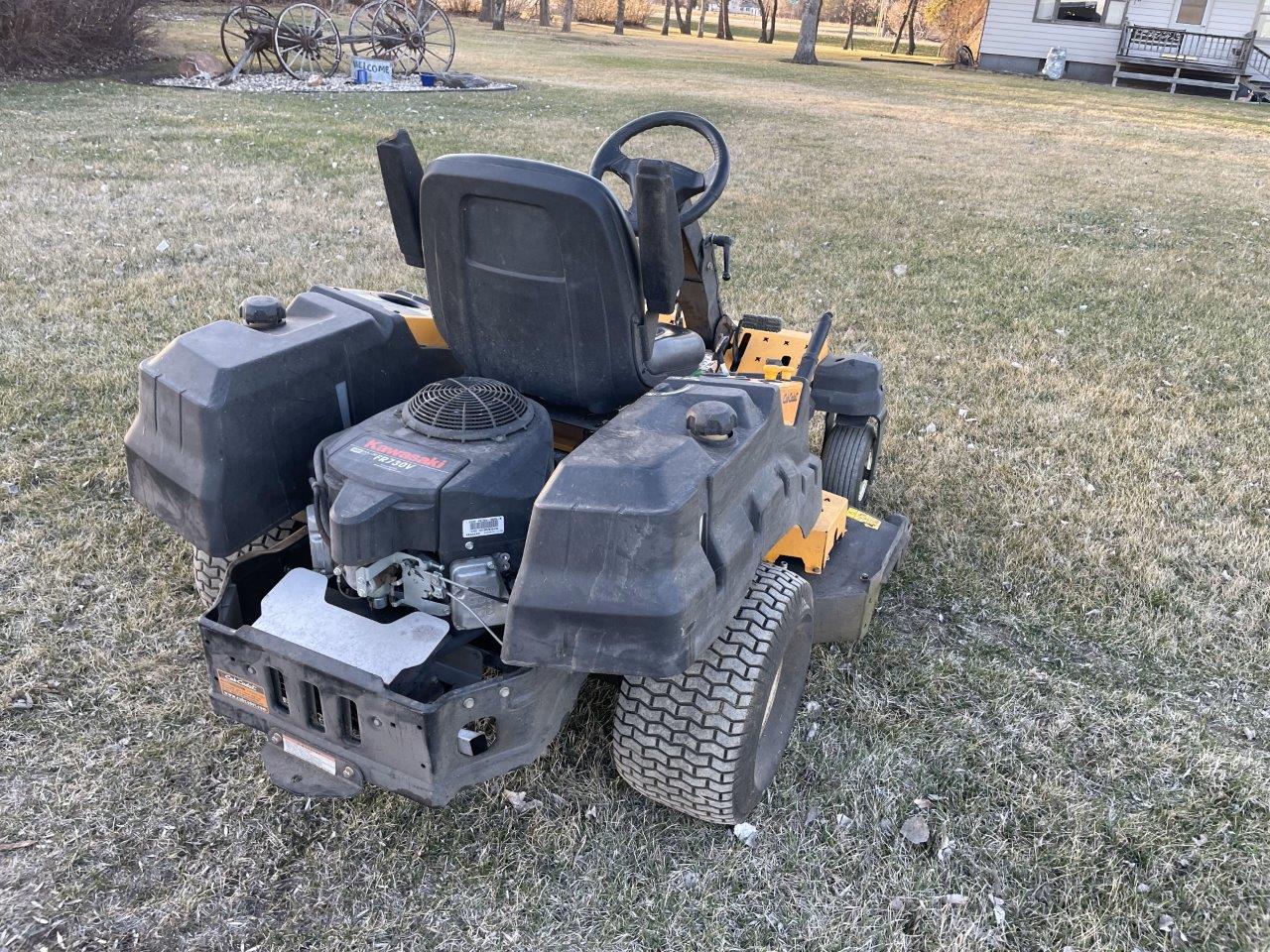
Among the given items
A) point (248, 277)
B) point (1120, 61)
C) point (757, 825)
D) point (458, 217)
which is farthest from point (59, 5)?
point (1120, 61)

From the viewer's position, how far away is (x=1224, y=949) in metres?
2.29

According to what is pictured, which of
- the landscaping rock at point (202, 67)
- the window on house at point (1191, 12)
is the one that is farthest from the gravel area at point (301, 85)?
the window on house at point (1191, 12)

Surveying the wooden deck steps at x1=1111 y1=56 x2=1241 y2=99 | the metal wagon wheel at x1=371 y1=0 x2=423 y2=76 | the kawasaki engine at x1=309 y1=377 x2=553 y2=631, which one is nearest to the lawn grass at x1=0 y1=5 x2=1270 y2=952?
the kawasaki engine at x1=309 y1=377 x2=553 y2=631

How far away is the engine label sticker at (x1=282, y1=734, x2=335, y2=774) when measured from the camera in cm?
224

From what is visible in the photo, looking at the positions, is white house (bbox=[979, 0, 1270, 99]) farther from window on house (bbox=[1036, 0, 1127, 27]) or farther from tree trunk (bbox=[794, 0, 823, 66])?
tree trunk (bbox=[794, 0, 823, 66])

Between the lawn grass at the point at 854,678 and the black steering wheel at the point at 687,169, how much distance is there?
1.44 meters

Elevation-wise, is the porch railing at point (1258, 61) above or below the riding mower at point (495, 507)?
above

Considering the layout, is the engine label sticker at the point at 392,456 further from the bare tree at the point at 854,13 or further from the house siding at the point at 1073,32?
the bare tree at the point at 854,13

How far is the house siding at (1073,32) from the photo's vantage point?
2528 centimetres

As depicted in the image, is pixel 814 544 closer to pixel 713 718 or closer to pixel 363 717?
pixel 713 718

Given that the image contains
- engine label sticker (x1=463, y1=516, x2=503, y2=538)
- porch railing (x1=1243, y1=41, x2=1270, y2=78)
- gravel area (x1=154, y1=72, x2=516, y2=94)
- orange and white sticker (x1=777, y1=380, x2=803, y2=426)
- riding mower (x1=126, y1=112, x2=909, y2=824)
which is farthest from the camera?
porch railing (x1=1243, y1=41, x2=1270, y2=78)

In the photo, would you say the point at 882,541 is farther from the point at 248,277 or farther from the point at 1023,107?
the point at 1023,107

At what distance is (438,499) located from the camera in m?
2.15

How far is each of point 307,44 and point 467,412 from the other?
16.4m
